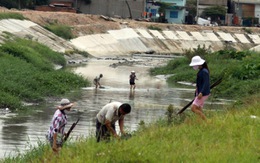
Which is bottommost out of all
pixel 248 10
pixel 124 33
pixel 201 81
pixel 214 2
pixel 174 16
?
pixel 124 33

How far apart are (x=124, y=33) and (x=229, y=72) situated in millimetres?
46409

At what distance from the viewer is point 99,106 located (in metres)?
29.3

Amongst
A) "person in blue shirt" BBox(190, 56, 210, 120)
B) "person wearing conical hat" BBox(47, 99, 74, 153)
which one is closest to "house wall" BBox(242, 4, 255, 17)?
"person in blue shirt" BBox(190, 56, 210, 120)

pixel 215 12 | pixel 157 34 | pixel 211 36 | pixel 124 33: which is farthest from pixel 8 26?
pixel 215 12

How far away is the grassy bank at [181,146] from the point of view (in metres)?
11.8

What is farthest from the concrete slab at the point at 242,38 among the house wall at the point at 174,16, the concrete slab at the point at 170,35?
the house wall at the point at 174,16

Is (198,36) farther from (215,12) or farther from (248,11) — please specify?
(248,11)

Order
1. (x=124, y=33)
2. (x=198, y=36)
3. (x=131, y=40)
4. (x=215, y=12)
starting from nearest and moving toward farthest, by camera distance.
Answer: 1. (x=131, y=40)
2. (x=124, y=33)
3. (x=198, y=36)
4. (x=215, y=12)

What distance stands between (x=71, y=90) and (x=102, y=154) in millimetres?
23390

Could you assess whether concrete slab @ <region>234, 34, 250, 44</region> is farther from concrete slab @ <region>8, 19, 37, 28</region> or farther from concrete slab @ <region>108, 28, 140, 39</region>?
concrete slab @ <region>8, 19, 37, 28</region>

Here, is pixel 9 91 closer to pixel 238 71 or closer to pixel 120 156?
pixel 238 71

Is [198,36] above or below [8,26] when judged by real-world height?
below

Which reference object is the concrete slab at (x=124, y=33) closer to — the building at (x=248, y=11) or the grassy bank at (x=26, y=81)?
the building at (x=248, y=11)

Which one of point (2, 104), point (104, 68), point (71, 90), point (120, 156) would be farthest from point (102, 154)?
point (104, 68)
